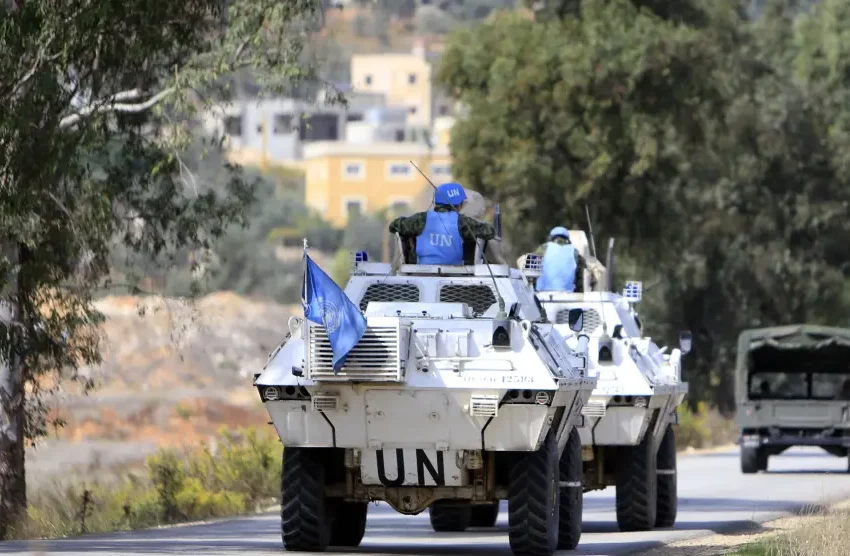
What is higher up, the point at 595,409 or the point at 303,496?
the point at 595,409

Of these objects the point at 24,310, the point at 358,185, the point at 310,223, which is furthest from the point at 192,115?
the point at 358,185

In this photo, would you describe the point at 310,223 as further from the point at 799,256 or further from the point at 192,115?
the point at 192,115

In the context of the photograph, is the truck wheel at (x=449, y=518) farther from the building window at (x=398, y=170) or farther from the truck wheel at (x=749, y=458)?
the building window at (x=398, y=170)

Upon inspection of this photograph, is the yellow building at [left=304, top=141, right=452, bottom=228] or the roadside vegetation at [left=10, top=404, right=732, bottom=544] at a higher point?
the yellow building at [left=304, top=141, right=452, bottom=228]

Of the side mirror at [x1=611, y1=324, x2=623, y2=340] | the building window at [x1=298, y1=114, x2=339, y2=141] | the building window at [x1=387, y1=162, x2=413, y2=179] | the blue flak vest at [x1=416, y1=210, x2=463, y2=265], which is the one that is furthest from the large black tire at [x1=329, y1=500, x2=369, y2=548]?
the building window at [x1=298, y1=114, x2=339, y2=141]

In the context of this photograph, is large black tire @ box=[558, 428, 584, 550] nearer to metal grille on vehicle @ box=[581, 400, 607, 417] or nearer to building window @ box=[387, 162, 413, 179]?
metal grille on vehicle @ box=[581, 400, 607, 417]

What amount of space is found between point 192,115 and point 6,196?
4.59 m

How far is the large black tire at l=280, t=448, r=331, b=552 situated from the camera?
16.5 m

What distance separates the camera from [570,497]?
57.2ft

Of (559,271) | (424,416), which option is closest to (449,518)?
(559,271)

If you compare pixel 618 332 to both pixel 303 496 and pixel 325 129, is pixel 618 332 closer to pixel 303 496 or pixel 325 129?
pixel 303 496

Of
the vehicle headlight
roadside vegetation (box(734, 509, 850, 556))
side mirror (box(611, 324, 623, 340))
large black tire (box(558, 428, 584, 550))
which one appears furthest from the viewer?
side mirror (box(611, 324, 623, 340))

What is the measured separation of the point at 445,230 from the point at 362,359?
2.68m

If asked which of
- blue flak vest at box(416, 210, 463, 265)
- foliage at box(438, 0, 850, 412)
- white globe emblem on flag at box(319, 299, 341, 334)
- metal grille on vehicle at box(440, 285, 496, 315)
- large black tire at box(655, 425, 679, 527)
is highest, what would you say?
foliage at box(438, 0, 850, 412)
